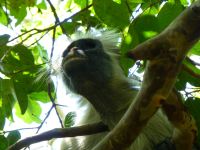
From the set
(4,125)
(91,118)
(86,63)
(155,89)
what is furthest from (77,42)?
(155,89)

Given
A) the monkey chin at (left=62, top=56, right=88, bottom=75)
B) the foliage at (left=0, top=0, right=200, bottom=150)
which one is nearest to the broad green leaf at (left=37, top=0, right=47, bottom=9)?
the foliage at (left=0, top=0, right=200, bottom=150)

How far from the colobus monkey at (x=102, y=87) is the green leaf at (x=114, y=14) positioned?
260mm

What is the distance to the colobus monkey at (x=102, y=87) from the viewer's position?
8.91 ft

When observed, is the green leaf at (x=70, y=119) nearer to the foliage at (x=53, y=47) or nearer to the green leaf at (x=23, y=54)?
the foliage at (x=53, y=47)

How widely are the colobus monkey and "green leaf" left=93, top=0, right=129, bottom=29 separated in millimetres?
260

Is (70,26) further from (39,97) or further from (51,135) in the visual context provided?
(51,135)

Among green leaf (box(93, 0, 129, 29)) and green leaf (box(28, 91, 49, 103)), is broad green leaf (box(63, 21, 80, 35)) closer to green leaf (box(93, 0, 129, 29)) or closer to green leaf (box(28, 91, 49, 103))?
green leaf (box(28, 91, 49, 103))

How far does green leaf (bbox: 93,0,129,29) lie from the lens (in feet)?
8.49

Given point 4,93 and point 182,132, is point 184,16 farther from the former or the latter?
point 4,93

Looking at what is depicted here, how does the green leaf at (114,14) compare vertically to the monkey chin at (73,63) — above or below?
above

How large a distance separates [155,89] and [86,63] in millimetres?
1147

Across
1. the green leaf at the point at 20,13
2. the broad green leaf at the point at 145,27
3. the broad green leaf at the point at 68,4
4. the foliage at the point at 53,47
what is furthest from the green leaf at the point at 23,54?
the broad green leaf at the point at 68,4

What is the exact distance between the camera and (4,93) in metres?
3.04

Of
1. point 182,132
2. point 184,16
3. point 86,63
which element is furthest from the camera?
point 86,63
